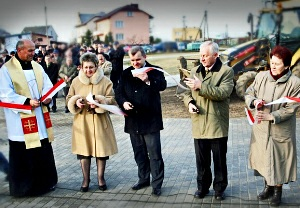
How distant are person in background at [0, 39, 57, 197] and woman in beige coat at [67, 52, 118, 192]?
14.2 inches

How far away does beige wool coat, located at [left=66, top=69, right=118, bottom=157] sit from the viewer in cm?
455

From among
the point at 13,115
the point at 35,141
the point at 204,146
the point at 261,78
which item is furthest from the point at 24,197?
the point at 261,78

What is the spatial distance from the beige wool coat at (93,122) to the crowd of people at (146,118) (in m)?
0.01

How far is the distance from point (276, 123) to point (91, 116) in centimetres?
218

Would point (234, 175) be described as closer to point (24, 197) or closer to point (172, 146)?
point (172, 146)

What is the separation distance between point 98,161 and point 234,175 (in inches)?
76.0

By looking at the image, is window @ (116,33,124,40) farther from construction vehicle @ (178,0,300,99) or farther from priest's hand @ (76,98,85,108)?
construction vehicle @ (178,0,300,99)

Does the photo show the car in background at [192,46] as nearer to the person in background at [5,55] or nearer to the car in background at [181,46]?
the car in background at [181,46]

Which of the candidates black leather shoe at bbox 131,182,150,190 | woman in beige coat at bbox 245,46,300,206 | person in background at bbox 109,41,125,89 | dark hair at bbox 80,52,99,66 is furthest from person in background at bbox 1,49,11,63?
woman in beige coat at bbox 245,46,300,206

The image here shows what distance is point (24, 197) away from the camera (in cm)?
457

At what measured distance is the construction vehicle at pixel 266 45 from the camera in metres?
10.5

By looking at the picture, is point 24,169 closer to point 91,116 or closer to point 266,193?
point 91,116

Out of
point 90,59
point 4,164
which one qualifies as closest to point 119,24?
point 90,59

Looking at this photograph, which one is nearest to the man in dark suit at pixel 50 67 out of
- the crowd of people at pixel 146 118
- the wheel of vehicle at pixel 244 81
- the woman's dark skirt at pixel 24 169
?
the crowd of people at pixel 146 118
